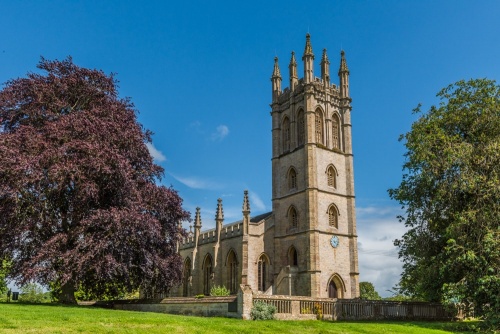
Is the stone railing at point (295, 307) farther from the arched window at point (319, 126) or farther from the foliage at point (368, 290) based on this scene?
the foliage at point (368, 290)

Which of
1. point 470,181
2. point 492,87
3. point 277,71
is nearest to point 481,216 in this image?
point 470,181

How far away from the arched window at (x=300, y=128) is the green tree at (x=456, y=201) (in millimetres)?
17258

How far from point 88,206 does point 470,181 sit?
1875cm

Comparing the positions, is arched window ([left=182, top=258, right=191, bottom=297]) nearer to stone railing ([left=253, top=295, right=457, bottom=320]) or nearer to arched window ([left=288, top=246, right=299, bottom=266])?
arched window ([left=288, top=246, right=299, bottom=266])

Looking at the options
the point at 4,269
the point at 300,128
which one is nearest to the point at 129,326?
the point at 4,269

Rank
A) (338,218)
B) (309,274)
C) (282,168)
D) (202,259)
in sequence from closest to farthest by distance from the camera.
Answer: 1. (309,274)
2. (338,218)
3. (282,168)
4. (202,259)

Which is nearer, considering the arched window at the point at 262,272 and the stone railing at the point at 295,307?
the stone railing at the point at 295,307

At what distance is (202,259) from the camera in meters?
48.4

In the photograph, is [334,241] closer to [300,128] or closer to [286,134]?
[300,128]

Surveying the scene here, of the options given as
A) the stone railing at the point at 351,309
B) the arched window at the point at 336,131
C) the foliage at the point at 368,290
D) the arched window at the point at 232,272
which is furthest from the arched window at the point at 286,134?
the foliage at the point at 368,290

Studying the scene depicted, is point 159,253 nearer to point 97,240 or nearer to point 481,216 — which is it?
point 97,240

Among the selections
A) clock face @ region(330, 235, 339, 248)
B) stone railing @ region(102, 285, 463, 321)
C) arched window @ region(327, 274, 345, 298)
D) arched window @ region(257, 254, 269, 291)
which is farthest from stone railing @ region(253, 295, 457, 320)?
arched window @ region(257, 254, 269, 291)

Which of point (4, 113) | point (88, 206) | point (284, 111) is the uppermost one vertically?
point (284, 111)

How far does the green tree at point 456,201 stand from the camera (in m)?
21.7
